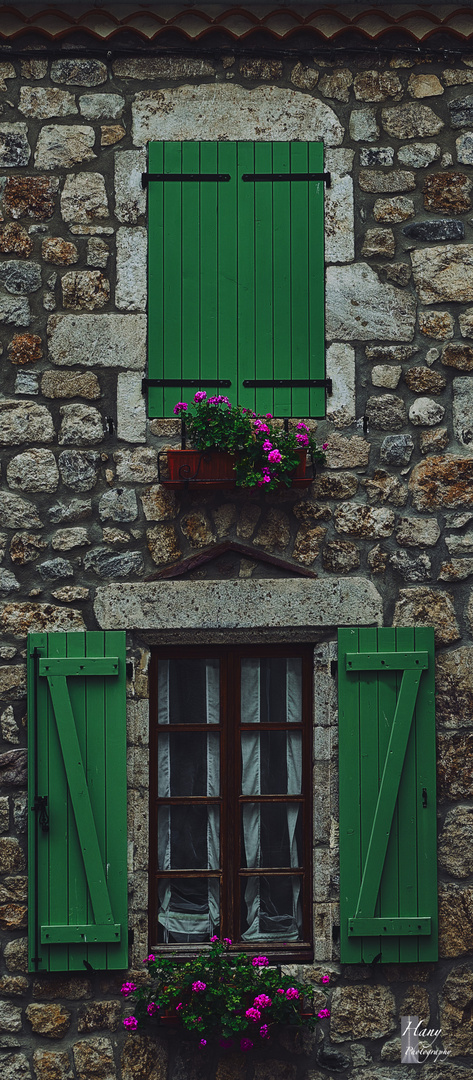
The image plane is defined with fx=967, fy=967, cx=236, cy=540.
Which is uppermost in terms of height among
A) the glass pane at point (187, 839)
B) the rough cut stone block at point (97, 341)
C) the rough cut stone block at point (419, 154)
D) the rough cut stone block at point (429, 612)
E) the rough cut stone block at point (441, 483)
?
the rough cut stone block at point (419, 154)

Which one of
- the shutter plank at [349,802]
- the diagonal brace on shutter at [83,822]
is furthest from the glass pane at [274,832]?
the diagonal brace on shutter at [83,822]

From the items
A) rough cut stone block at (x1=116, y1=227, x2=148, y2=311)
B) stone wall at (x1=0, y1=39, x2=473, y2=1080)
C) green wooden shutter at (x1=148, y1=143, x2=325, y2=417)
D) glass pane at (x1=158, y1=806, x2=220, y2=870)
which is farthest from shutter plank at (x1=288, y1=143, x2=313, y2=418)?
glass pane at (x1=158, y1=806, x2=220, y2=870)

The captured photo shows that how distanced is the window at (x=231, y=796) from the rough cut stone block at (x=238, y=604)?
20 centimetres

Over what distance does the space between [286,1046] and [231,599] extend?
6.21 feet

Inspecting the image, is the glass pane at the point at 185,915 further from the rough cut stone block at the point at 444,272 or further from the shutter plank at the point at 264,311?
the rough cut stone block at the point at 444,272

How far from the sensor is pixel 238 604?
4215 mm

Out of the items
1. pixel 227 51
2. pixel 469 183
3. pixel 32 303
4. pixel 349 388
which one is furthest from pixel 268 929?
pixel 227 51

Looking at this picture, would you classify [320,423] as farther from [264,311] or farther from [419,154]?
[419,154]

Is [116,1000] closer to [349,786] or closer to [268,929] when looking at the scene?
[268,929]

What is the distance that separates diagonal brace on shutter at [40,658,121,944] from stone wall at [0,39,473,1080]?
0.54 ft

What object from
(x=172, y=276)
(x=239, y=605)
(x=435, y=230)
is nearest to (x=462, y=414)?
(x=435, y=230)

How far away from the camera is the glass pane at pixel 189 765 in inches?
170

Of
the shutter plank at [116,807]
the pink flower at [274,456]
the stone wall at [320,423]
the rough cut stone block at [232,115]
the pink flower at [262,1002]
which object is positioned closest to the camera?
the pink flower at [262,1002]

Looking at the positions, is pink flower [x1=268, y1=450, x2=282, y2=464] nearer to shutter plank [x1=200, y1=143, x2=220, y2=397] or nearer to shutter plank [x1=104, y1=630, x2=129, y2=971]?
shutter plank [x1=200, y1=143, x2=220, y2=397]
